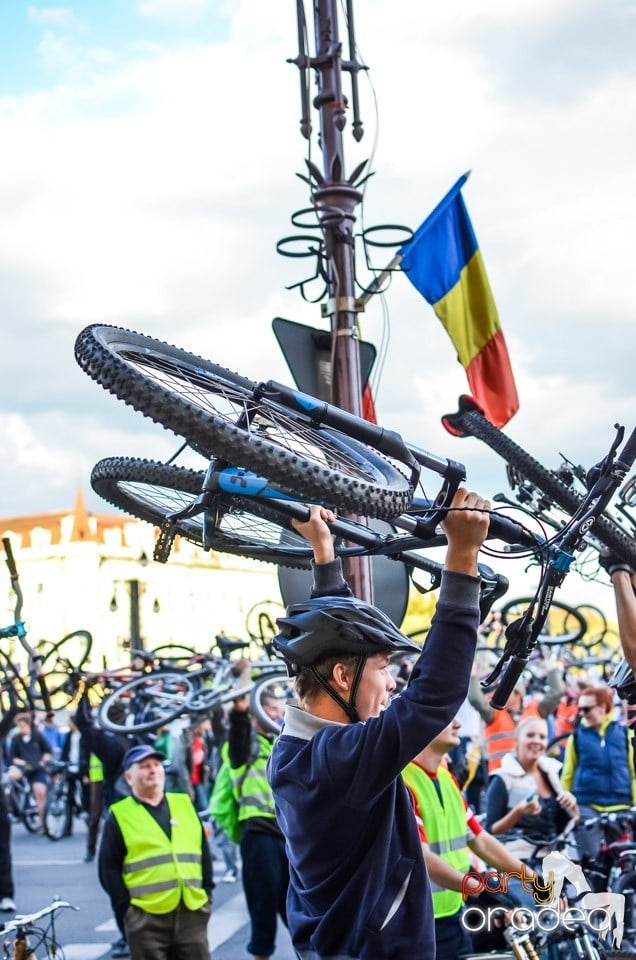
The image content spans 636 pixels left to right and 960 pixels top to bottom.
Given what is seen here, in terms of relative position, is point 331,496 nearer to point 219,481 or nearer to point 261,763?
point 219,481

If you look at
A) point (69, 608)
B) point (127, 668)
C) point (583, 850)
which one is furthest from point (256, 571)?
Result: point (583, 850)

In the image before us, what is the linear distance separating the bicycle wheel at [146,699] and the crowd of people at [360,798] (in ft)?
2.22

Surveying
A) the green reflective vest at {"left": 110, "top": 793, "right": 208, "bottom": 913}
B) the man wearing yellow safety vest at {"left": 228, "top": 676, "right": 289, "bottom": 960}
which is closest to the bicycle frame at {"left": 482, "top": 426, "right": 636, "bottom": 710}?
the green reflective vest at {"left": 110, "top": 793, "right": 208, "bottom": 913}

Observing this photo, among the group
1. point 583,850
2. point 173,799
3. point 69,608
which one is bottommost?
point 583,850

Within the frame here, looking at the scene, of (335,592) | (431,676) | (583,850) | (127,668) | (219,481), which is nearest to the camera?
(431,676)

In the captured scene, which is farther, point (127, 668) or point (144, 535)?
point (144, 535)

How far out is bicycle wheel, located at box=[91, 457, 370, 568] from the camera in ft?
13.9

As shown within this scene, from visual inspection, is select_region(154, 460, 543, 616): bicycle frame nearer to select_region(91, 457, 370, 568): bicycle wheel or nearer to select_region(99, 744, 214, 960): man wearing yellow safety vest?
select_region(91, 457, 370, 568): bicycle wheel

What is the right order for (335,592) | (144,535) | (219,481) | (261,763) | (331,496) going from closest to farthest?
(331,496) < (219,481) < (335,592) < (261,763) < (144,535)

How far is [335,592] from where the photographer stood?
12.4 ft

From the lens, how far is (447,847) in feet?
18.2

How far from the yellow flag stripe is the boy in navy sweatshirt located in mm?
4366

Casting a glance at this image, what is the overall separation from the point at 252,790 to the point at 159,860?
79.4 inches

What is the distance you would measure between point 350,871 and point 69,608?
80803 millimetres
